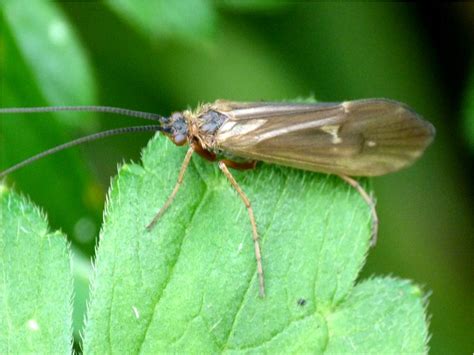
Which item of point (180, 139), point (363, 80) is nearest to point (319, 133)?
point (180, 139)

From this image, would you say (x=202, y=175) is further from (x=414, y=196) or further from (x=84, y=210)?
(x=414, y=196)

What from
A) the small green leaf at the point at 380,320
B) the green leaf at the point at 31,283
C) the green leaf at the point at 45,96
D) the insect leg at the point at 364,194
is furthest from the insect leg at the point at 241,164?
the green leaf at the point at 45,96

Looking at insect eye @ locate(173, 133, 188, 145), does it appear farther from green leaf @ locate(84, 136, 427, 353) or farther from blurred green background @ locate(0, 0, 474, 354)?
blurred green background @ locate(0, 0, 474, 354)

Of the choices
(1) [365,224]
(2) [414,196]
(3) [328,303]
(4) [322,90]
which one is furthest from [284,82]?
(3) [328,303]

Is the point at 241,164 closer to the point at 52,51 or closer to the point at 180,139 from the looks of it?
the point at 180,139

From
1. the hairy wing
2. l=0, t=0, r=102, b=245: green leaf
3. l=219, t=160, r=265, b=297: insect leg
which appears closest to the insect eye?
the hairy wing

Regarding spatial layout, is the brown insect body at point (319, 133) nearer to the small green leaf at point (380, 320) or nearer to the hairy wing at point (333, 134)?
the hairy wing at point (333, 134)

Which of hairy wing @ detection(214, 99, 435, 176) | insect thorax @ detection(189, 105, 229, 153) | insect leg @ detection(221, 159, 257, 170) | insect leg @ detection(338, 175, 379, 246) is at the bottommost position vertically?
insect leg @ detection(338, 175, 379, 246)
